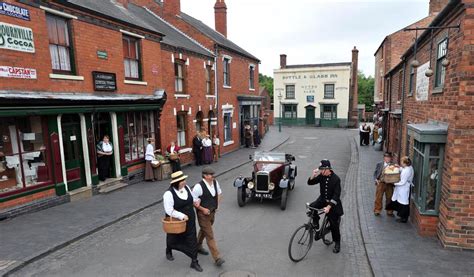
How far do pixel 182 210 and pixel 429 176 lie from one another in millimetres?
5427

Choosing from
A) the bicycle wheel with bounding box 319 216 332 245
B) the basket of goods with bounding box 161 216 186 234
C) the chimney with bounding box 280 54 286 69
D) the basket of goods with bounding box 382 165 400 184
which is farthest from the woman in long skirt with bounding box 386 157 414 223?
the chimney with bounding box 280 54 286 69

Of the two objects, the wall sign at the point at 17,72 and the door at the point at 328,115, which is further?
the door at the point at 328,115

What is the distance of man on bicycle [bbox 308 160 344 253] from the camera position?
627 cm

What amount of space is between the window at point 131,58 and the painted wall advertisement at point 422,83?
10045 millimetres

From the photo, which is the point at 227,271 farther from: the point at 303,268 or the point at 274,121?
the point at 274,121

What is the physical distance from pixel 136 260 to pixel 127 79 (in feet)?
25.7

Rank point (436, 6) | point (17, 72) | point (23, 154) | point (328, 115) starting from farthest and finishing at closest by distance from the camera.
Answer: point (328, 115)
point (436, 6)
point (23, 154)
point (17, 72)

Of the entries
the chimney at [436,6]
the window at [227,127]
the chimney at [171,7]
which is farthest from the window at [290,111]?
the chimney at [171,7]

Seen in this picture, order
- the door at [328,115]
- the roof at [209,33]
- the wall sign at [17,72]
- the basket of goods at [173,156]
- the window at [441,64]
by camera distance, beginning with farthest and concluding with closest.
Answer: the door at [328,115], the roof at [209,33], the basket of goods at [173,156], the wall sign at [17,72], the window at [441,64]

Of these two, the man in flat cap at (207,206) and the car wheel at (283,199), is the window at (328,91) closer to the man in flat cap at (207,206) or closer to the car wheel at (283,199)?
the car wheel at (283,199)

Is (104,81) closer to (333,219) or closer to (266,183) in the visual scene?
(266,183)

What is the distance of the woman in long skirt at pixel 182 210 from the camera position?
5.51m

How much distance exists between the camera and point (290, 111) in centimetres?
4322

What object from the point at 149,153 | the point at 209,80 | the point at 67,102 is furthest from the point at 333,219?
the point at 209,80
